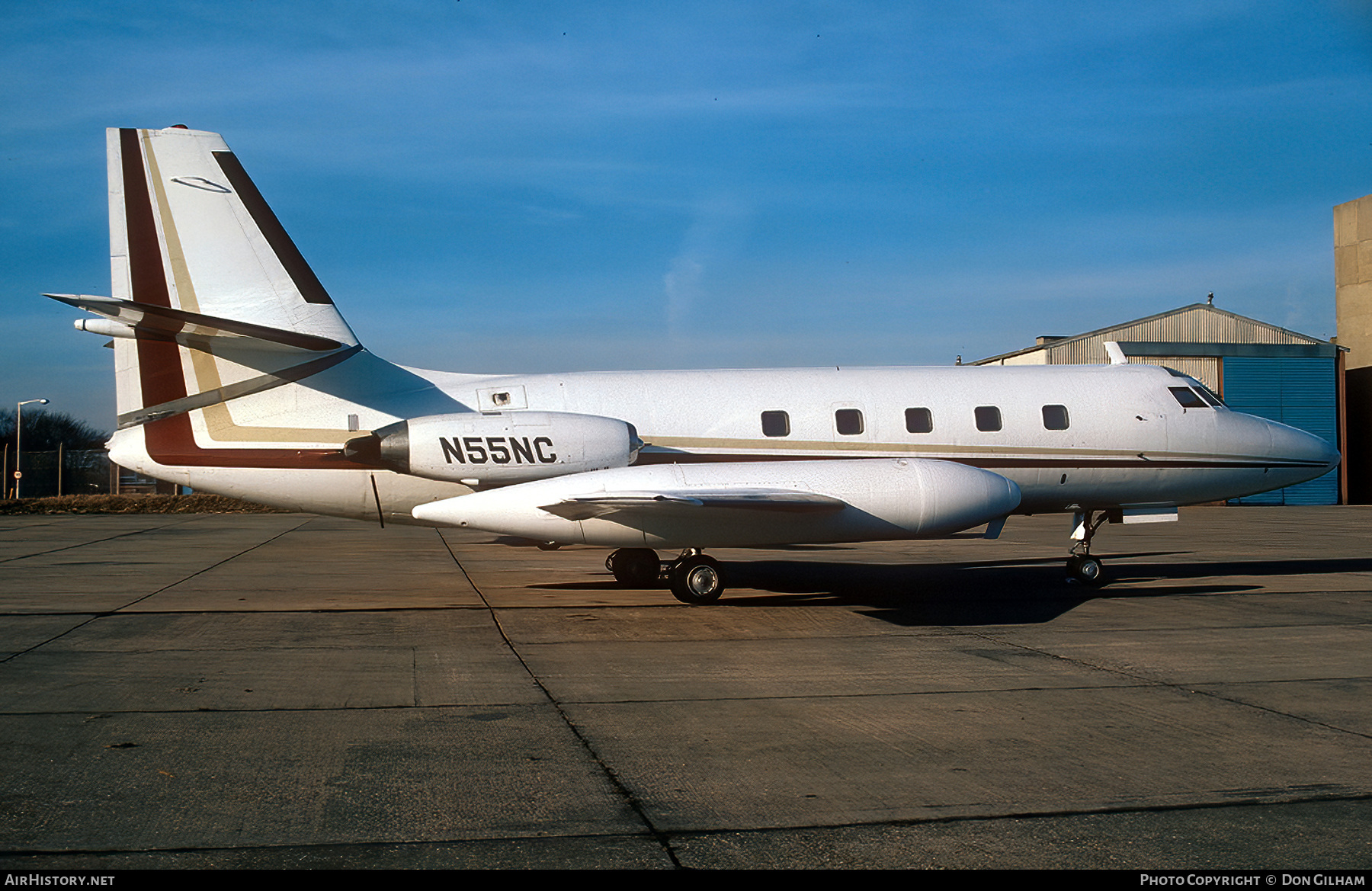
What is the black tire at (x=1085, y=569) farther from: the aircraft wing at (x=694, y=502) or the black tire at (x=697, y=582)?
the black tire at (x=697, y=582)

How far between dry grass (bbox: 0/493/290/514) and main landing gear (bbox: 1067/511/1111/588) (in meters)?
28.6

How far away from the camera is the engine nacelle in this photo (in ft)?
40.5

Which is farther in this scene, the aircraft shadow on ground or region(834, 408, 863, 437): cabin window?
region(834, 408, 863, 437): cabin window

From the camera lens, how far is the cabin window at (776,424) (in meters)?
13.8

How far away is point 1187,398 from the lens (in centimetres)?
1522

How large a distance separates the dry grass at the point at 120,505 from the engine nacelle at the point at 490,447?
25.5 metres

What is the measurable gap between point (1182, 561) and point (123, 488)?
5681 centimetres

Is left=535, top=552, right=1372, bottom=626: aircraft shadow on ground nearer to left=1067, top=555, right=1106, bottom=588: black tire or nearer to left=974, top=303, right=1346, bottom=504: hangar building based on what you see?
left=1067, top=555, right=1106, bottom=588: black tire

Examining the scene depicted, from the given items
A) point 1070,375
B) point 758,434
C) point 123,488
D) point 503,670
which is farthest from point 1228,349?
point 123,488

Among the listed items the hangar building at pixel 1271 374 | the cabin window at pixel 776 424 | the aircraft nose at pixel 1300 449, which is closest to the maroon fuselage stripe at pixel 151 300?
the cabin window at pixel 776 424

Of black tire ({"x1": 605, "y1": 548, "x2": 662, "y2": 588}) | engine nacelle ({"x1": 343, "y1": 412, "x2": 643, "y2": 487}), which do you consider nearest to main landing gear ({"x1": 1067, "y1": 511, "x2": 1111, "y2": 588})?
black tire ({"x1": 605, "y1": 548, "x2": 662, "y2": 588})

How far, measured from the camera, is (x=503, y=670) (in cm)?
858

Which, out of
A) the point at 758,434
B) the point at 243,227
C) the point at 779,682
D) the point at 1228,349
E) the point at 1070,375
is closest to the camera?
the point at 779,682

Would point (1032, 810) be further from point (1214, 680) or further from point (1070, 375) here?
point (1070, 375)
